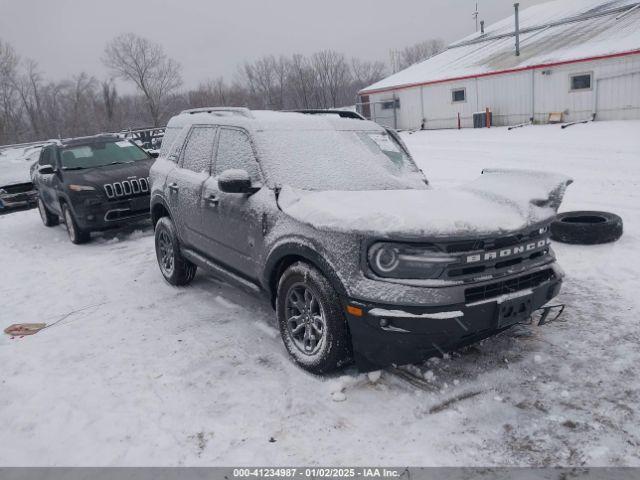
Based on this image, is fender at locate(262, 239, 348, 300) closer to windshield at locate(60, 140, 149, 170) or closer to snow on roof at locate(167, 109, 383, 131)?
snow on roof at locate(167, 109, 383, 131)

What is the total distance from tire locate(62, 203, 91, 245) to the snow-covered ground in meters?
2.59

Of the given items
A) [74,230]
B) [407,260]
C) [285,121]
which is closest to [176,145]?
[285,121]

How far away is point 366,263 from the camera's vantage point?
3.14 m

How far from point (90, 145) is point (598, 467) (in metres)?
9.27

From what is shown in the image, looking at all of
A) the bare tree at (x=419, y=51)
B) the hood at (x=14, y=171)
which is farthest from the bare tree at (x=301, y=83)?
the hood at (x=14, y=171)

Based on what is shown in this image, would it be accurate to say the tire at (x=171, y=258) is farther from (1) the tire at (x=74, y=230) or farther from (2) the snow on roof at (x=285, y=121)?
(1) the tire at (x=74, y=230)

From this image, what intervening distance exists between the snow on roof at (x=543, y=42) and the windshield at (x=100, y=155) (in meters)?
17.1

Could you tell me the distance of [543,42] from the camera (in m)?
23.1

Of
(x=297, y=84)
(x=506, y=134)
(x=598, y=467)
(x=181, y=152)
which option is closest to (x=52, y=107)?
(x=297, y=84)

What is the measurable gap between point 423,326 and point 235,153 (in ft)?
7.94

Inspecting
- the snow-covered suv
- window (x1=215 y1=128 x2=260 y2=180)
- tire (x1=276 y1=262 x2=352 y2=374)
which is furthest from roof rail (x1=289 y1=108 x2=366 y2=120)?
tire (x1=276 y1=262 x2=352 y2=374)

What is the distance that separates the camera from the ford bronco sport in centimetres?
810

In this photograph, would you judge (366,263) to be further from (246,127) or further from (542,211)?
(246,127)

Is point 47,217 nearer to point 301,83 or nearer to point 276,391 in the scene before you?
point 276,391
